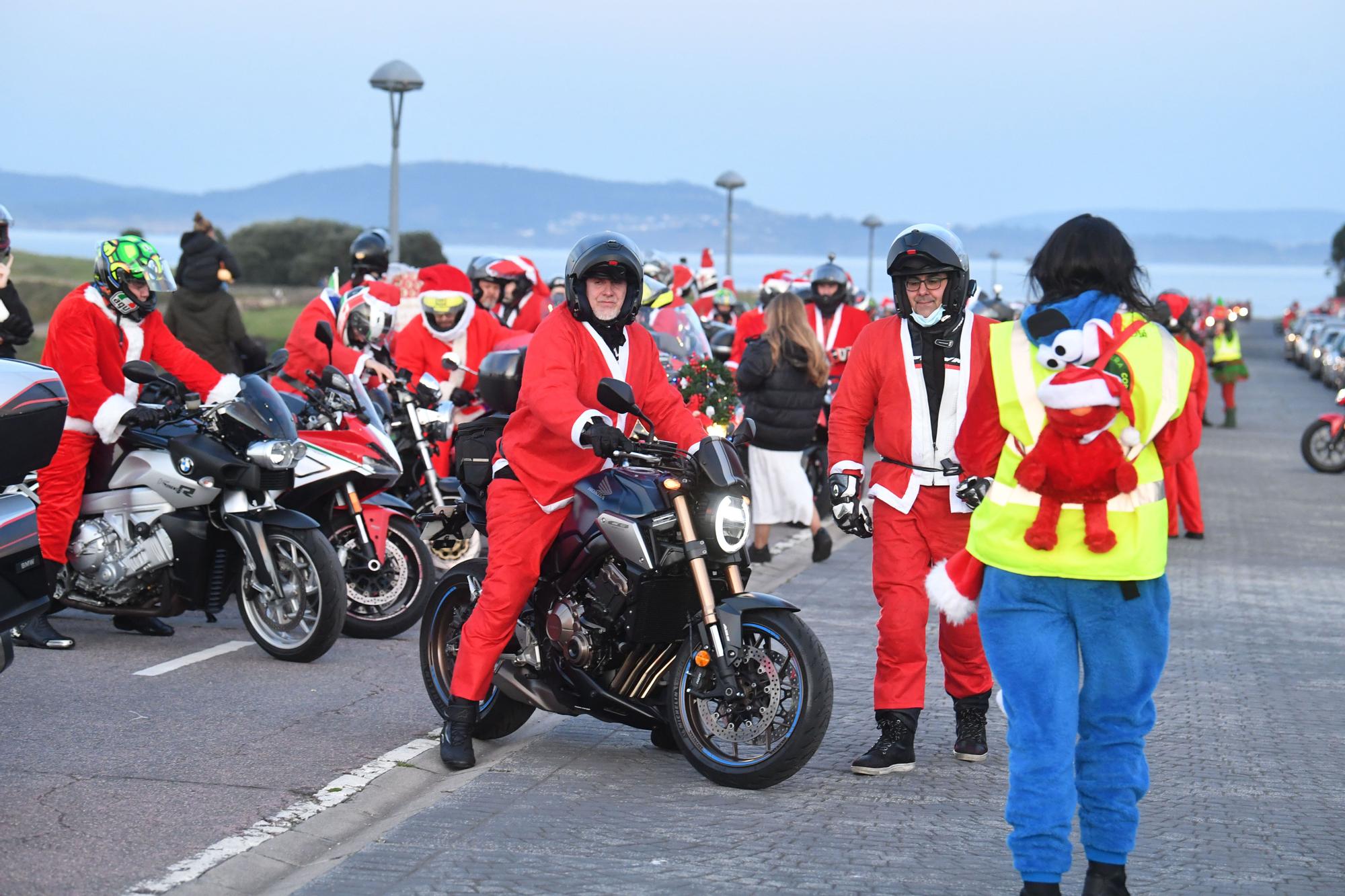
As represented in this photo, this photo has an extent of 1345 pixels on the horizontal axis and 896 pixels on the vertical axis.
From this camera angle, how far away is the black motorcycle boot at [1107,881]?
453 cm

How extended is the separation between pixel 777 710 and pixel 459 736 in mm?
1273

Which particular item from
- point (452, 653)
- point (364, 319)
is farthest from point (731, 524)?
point (364, 319)

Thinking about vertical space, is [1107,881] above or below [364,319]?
below

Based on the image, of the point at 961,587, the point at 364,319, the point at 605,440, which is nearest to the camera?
the point at 961,587

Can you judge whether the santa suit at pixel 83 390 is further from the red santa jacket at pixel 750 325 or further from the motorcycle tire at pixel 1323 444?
the motorcycle tire at pixel 1323 444

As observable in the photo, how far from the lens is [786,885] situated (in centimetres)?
492

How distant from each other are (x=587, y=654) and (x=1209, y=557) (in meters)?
8.43

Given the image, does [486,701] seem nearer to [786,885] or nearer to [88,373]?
[786,885]

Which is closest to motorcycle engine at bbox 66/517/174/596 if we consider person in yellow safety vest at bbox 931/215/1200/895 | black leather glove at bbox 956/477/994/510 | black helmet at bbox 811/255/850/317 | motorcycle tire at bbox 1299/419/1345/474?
black leather glove at bbox 956/477/994/510

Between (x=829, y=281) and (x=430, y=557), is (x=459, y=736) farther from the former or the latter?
(x=829, y=281)

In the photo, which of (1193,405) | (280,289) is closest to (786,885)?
(1193,405)

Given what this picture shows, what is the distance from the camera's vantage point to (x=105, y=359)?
28.1ft

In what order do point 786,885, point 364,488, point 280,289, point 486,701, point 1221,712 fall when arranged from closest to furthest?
point 786,885 → point 486,701 → point 1221,712 → point 364,488 → point 280,289

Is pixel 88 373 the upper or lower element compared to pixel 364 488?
upper
